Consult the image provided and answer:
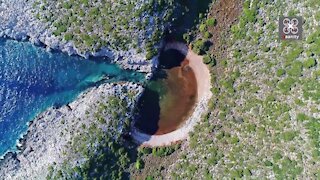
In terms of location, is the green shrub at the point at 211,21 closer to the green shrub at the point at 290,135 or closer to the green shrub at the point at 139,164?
the green shrub at the point at 290,135

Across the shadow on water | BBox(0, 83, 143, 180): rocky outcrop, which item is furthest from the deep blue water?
the shadow on water

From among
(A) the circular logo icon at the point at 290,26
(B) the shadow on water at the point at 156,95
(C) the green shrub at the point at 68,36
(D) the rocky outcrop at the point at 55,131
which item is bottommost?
(D) the rocky outcrop at the point at 55,131

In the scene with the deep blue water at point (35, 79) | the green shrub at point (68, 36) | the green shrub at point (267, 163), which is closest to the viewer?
the green shrub at point (267, 163)

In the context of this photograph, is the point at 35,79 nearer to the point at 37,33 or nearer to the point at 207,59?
the point at 37,33

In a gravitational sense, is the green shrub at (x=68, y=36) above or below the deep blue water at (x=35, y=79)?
above

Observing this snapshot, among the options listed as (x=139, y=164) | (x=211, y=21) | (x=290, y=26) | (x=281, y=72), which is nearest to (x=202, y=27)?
(x=211, y=21)

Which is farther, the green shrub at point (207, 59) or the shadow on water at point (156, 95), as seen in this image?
the shadow on water at point (156, 95)

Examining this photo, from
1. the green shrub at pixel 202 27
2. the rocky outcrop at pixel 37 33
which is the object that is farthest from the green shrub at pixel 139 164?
the green shrub at pixel 202 27

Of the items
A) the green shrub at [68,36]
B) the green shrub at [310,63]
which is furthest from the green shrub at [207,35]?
the green shrub at [68,36]

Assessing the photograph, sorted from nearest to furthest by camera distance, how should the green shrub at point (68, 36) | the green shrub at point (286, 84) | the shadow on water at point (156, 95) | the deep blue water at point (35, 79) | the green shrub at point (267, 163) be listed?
the green shrub at point (267, 163), the green shrub at point (286, 84), the green shrub at point (68, 36), the shadow on water at point (156, 95), the deep blue water at point (35, 79)
